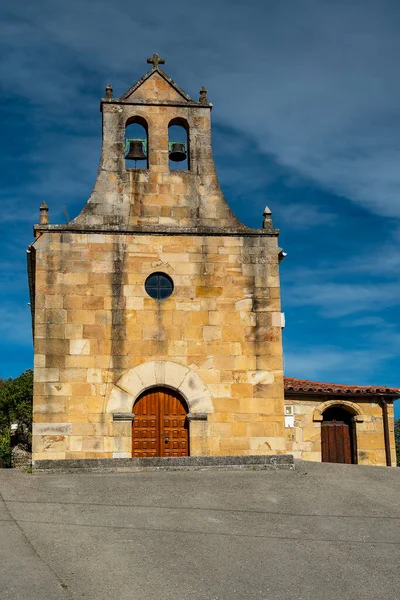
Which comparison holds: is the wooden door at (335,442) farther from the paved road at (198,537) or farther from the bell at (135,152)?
the bell at (135,152)

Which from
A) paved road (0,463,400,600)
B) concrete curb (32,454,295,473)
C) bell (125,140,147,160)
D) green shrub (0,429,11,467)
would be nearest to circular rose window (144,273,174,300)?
bell (125,140,147,160)

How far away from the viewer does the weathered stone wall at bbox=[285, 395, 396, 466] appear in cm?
2023

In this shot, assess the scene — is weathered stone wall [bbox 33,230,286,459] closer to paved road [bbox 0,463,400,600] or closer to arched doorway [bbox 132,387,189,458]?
arched doorway [bbox 132,387,189,458]

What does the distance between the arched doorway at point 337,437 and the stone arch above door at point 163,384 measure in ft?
20.8

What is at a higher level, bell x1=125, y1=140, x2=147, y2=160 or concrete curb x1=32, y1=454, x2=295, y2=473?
bell x1=125, y1=140, x2=147, y2=160

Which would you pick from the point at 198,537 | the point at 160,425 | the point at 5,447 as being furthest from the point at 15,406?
the point at 198,537

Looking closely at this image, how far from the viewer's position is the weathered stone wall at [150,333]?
15.0 m

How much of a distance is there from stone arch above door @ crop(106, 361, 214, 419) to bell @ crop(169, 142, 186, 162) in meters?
4.86

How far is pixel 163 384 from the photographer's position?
15.4m

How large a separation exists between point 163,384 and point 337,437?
7.35 metres

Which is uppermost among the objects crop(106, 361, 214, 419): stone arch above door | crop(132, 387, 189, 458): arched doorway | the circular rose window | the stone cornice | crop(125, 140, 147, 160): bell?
crop(125, 140, 147, 160): bell

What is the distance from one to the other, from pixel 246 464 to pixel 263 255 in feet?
15.0

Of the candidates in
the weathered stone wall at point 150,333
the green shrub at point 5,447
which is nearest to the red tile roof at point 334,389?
the weathered stone wall at point 150,333

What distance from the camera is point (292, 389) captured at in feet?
65.4
